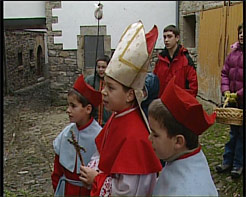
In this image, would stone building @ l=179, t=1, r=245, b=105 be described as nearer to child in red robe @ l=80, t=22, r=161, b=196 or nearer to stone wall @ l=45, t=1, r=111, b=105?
stone wall @ l=45, t=1, r=111, b=105

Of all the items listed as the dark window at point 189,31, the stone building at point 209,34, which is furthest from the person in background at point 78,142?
the dark window at point 189,31

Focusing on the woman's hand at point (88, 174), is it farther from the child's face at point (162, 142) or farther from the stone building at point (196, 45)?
the stone building at point (196, 45)

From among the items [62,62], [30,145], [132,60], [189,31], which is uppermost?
[189,31]

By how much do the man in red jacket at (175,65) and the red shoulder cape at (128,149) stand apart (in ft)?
7.53

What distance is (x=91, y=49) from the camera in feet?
33.0

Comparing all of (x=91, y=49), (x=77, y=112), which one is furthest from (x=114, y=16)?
(x=77, y=112)

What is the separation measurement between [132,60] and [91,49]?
8.08 meters

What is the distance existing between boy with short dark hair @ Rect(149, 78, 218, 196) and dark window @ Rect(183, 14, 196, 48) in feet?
28.8

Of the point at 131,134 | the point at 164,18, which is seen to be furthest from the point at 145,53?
the point at 164,18

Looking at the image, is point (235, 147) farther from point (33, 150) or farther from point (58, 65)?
point (58, 65)

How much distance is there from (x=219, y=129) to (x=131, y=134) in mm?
4930

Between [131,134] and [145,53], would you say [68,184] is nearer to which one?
[131,134]

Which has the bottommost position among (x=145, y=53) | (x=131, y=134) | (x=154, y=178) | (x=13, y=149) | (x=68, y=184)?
(x=13, y=149)

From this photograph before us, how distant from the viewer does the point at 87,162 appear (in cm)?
258
